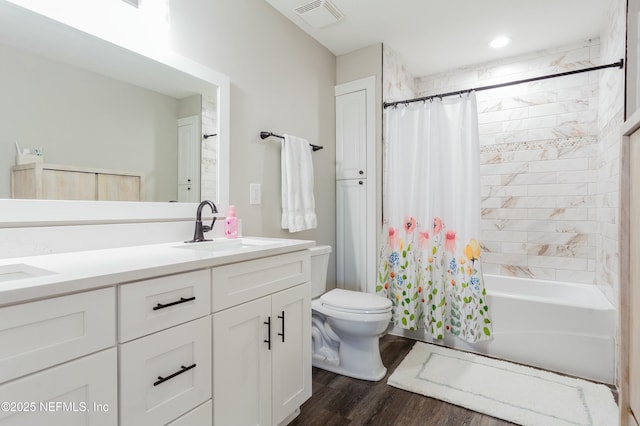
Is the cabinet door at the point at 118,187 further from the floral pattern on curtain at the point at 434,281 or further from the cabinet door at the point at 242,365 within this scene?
the floral pattern on curtain at the point at 434,281

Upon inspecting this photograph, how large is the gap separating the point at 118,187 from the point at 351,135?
180 centimetres

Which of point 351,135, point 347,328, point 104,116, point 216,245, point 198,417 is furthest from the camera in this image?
point 351,135

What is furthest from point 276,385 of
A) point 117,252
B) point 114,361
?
point 117,252

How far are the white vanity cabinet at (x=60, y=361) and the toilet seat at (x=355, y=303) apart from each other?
1.27 meters

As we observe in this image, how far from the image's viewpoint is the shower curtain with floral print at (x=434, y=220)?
2145 mm

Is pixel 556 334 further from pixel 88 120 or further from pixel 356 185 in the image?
pixel 88 120

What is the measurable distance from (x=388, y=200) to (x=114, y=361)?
2028mm

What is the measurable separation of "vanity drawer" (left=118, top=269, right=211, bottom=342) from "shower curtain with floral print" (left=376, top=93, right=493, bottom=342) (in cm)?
168

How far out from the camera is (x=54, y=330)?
0.71 m

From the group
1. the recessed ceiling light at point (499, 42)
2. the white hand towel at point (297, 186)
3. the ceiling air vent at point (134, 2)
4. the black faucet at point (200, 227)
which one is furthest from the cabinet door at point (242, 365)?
the recessed ceiling light at point (499, 42)

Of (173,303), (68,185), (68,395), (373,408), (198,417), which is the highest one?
(68,185)

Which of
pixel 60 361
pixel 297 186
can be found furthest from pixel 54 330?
pixel 297 186

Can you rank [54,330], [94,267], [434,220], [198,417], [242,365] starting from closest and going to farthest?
[54,330], [94,267], [198,417], [242,365], [434,220]

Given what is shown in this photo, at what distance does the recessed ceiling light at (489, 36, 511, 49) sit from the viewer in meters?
2.49
